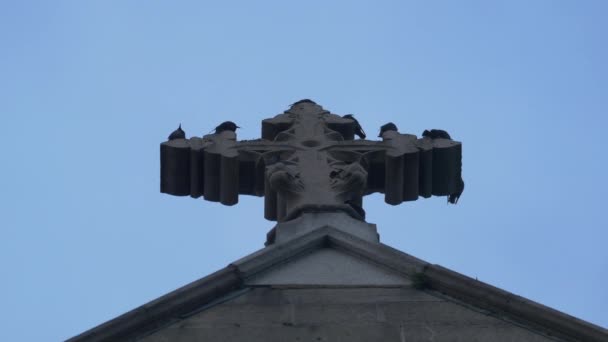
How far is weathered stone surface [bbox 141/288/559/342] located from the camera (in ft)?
31.9

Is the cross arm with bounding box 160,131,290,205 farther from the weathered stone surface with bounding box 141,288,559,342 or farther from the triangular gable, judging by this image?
the weathered stone surface with bounding box 141,288,559,342

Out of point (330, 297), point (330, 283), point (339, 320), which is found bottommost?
point (339, 320)

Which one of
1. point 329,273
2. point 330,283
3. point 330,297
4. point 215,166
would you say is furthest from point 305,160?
point 330,297

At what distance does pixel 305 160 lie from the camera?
13.9 meters

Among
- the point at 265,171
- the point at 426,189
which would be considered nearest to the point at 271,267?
the point at 265,171

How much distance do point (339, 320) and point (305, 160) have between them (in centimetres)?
418

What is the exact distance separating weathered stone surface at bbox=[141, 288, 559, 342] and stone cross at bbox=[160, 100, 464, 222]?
3.31m

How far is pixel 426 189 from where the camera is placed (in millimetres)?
15344

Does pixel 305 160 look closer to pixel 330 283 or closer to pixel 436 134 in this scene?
pixel 436 134

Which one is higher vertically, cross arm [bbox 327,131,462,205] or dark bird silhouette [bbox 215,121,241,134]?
dark bird silhouette [bbox 215,121,241,134]

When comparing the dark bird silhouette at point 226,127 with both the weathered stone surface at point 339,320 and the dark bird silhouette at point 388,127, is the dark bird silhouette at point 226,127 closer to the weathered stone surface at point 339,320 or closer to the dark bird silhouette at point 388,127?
the dark bird silhouette at point 388,127

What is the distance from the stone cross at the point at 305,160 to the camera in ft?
46.4

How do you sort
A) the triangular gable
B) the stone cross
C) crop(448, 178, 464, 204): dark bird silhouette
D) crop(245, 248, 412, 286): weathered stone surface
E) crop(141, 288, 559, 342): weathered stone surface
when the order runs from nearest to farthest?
1. crop(141, 288, 559, 342): weathered stone surface
2. the triangular gable
3. crop(245, 248, 412, 286): weathered stone surface
4. the stone cross
5. crop(448, 178, 464, 204): dark bird silhouette

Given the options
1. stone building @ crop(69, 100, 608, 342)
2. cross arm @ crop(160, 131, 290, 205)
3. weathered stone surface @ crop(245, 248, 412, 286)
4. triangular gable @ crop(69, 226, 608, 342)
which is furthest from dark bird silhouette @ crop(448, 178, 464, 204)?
weathered stone surface @ crop(245, 248, 412, 286)
